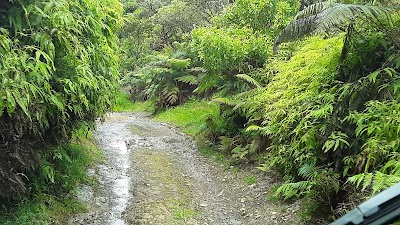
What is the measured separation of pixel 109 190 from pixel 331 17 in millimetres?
4557

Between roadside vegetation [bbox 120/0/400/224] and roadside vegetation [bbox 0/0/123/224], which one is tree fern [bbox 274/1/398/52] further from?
roadside vegetation [bbox 0/0/123/224]

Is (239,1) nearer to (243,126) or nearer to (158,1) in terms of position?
(243,126)

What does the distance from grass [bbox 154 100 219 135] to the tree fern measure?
568 centimetres

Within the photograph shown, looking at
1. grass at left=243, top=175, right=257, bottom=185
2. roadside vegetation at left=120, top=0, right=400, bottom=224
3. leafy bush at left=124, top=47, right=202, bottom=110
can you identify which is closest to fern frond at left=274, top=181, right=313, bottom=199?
roadside vegetation at left=120, top=0, right=400, bottom=224

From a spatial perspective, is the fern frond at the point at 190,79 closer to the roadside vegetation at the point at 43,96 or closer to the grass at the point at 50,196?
the grass at the point at 50,196

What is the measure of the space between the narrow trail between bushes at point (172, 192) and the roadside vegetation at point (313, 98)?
44cm

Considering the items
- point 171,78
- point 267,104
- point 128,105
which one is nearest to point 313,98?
point 267,104

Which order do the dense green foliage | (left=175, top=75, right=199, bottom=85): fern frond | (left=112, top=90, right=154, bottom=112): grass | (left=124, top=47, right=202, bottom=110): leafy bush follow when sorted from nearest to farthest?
the dense green foliage, (left=175, top=75, right=199, bottom=85): fern frond, (left=124, top=47, right=202, bottom=110): leafy bush, (left=112, top=90, right=154, bottom=112): grass

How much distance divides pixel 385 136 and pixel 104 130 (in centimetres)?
933

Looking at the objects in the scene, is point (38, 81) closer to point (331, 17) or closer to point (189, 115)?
point (331, 17)

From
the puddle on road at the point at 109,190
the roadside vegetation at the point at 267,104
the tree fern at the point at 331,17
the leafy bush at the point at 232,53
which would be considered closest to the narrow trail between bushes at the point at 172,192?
the puddle on road at the point at 109,190

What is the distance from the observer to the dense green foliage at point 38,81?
409 centimetres

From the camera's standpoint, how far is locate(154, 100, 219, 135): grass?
1236cm

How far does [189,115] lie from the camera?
14.1 m
